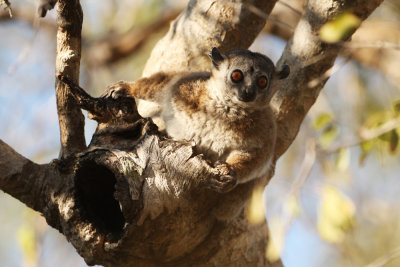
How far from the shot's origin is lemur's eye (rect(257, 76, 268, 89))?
4359 mm

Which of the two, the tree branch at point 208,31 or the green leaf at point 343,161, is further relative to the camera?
the tree branch at point 208,31

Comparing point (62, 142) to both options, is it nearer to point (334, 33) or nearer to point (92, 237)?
point (92, 237)

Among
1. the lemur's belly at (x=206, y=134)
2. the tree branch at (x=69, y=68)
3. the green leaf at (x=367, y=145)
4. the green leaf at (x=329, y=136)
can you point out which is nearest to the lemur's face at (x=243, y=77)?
the lemur's belly at (x=206, y=134)

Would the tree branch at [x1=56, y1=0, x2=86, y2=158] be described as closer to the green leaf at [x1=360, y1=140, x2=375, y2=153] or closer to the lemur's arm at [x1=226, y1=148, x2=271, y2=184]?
the lemur's arm at [x1=226, y1=148, x2=271, y2=184]

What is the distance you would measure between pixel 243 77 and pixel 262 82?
0.53 feet

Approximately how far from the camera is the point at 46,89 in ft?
26.5

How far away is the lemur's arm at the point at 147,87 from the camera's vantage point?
4.30 m

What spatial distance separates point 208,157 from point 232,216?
1.63 feet

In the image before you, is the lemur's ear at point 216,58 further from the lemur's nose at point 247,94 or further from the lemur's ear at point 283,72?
the lemur's ear at point 283,72

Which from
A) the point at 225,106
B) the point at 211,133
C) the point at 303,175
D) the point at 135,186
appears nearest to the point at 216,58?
the point at 225,106

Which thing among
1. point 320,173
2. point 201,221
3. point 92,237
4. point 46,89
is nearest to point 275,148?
point 201,221

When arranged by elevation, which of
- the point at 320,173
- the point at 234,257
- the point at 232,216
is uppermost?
the point at 232,216

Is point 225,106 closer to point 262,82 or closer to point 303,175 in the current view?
point 262,82

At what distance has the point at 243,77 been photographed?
4.38 m
